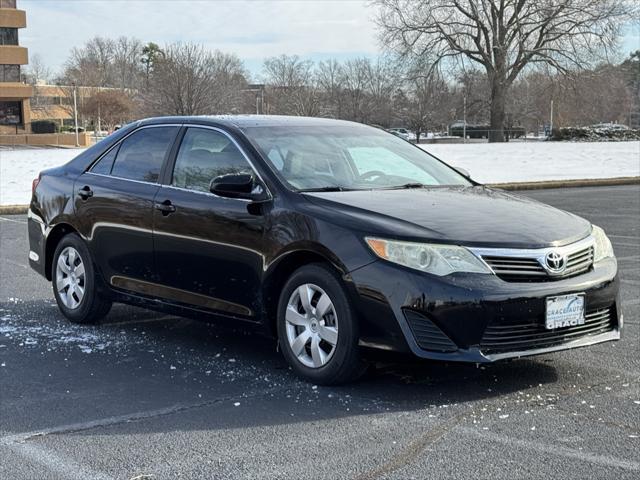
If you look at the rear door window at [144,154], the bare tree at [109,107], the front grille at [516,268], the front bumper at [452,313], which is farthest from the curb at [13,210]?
the bare tree at [109,107]

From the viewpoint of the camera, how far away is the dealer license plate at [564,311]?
467cm

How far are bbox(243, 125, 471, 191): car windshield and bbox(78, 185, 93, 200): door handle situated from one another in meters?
1.55

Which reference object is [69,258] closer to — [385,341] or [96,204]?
[96,204]

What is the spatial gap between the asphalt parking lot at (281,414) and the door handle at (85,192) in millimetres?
1059

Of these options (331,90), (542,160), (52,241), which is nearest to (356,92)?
(331,90)

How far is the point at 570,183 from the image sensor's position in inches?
947

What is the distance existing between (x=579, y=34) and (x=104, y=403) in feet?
159

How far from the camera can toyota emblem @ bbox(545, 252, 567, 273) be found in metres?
4.70

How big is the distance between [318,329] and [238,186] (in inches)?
41.3

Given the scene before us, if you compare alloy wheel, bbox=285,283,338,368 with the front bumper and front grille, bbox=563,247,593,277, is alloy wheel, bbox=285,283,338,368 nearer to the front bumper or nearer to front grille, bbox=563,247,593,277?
the front bumper

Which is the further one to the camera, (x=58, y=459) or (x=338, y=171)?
(x=338, y=171)

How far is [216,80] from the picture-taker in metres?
52.4

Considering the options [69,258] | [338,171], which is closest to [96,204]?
[69,258]

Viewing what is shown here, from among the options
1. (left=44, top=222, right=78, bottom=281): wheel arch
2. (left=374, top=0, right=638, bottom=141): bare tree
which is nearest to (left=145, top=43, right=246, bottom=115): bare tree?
(left=374, top=0, right=638, bottom=141): bare tree
